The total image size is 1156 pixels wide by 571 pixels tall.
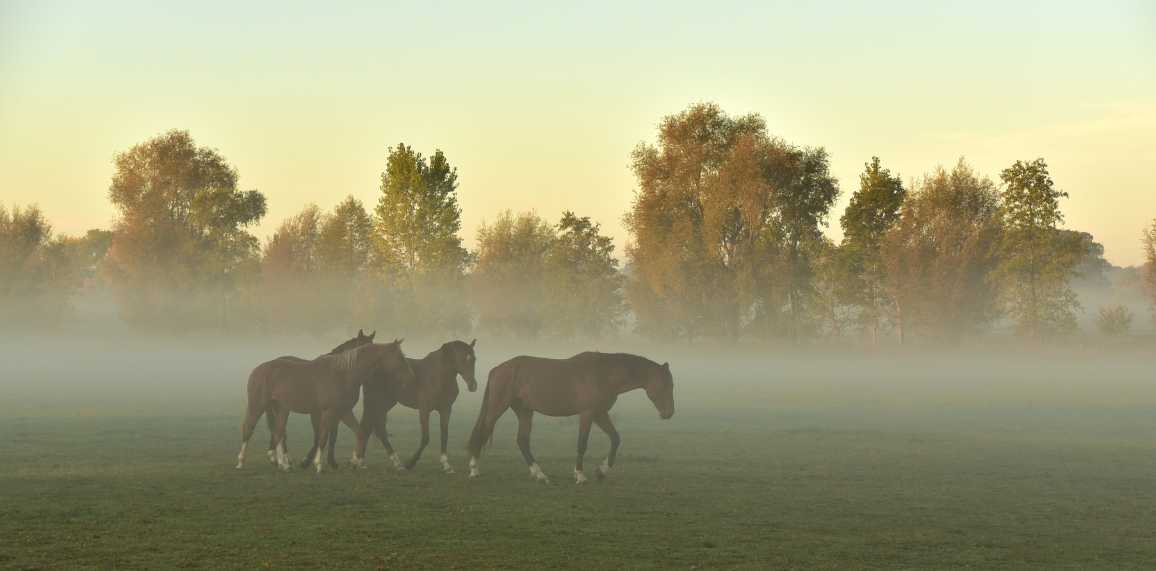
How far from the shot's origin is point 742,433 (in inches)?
1222

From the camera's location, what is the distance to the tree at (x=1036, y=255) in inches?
2884

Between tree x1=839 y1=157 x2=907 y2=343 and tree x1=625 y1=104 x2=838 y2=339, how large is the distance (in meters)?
6.59

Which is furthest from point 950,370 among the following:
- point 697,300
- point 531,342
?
point 531,342

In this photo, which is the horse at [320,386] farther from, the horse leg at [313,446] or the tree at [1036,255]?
the tree at [1036,255]

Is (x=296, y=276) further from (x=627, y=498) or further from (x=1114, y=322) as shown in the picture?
(x=627, y=498)

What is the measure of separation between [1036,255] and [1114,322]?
943 cm

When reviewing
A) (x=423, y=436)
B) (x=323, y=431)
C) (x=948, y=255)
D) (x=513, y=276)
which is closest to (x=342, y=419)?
(x=323, y=431)

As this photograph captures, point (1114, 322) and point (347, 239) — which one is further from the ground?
point (347, 239)

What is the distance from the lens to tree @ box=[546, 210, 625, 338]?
3826 inches

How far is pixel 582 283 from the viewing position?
9838 centimetres

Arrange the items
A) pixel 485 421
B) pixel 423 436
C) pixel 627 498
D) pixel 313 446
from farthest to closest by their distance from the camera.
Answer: pixel 423 436
pixel 313 446
pixel 485 421
pixel 627 498

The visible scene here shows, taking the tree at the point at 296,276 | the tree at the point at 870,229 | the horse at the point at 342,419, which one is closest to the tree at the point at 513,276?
the tree at the point at 296,276

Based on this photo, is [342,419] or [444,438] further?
[342,419]

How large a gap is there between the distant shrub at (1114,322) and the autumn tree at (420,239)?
147 ft
